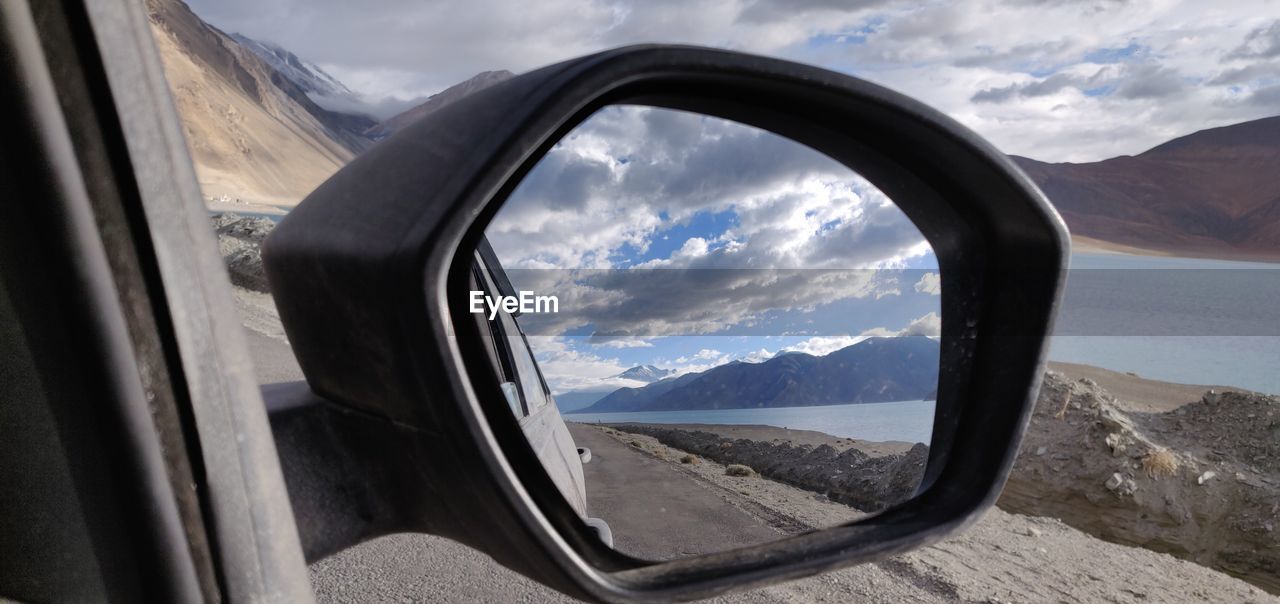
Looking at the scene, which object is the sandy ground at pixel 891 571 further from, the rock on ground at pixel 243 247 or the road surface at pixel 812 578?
the rock on ground at pixel 243 247

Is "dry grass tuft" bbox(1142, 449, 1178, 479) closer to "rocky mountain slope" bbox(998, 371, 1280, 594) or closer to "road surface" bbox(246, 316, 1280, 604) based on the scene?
"rocky mountain slope" bbox(998, 371, 1280, 594)

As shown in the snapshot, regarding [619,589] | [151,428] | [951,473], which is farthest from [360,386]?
[951,473]

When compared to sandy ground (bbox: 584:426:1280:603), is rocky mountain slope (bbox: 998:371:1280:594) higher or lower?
lower

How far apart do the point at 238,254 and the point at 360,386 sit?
58.1 ft

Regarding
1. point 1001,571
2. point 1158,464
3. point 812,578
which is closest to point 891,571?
point 812,578

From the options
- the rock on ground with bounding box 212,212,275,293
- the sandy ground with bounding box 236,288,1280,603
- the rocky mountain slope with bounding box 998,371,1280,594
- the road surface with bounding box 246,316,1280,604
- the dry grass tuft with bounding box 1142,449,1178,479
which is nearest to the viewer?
the road surface with bounding box 246,316,1280,604

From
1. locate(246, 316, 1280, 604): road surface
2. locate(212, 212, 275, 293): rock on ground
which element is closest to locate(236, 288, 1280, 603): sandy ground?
locate(246, 316, 1280, 604): road surface

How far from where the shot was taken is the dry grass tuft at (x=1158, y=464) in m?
12.7

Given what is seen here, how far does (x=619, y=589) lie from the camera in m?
1.02

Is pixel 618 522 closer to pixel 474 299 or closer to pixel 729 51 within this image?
pixel 474 299

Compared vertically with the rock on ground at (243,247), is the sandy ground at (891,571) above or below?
below

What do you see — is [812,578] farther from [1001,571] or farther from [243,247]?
[243,247]

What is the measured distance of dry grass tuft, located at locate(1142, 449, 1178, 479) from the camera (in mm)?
12695

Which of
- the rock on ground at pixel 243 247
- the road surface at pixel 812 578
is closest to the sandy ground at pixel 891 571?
the road surface at pixel 812 578
